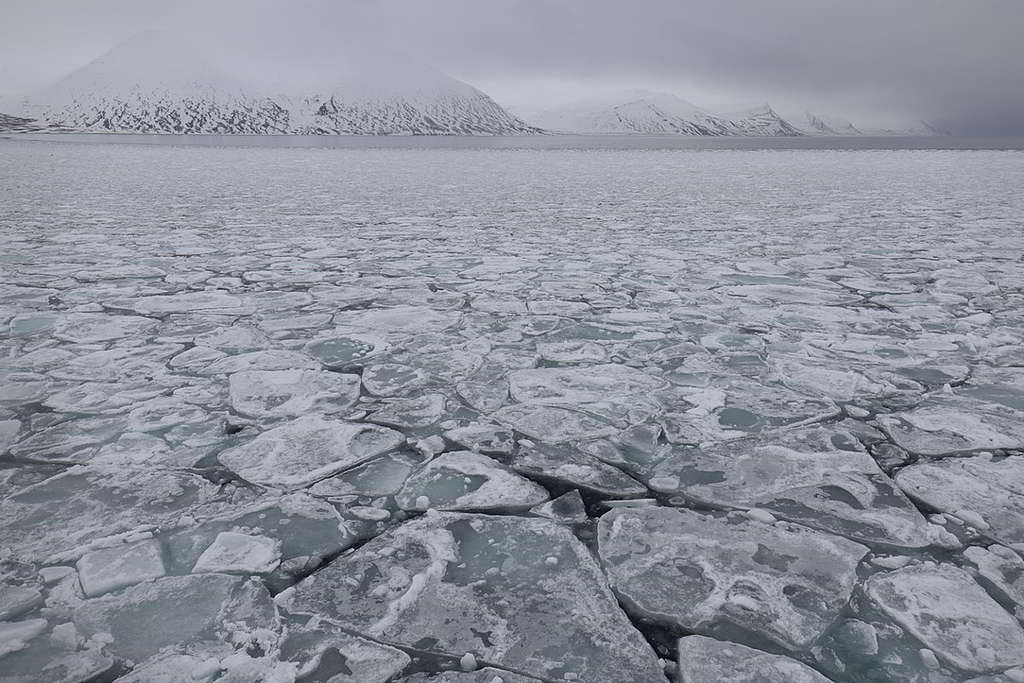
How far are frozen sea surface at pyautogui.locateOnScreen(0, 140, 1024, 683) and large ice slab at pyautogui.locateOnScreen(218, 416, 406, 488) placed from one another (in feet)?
0.03

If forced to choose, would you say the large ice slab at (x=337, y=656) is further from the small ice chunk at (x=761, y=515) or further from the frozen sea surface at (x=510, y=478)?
the small ice chunk at (x=761, y=515)

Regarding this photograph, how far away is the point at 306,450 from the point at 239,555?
556mm

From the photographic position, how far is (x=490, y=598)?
1.41 m

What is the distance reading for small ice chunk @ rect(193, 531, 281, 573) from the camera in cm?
149

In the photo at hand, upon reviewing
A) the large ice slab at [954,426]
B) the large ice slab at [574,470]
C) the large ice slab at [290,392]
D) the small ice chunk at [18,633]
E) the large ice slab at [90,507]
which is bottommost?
the large ice slab at [90,507]

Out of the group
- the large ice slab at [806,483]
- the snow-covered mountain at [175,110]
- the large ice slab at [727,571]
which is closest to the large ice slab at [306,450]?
the large ice slab at [727,571]

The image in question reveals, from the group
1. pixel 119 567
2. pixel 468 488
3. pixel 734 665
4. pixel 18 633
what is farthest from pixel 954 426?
pixel 18 633

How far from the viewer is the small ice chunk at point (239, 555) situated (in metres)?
1.49

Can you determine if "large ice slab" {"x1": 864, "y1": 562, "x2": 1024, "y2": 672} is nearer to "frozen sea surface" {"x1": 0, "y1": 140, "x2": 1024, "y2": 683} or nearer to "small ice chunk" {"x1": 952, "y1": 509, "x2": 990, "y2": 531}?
"frozen sea surface" {"x1": 0, "y1": 140, "x2": 1024, "y2": 683}

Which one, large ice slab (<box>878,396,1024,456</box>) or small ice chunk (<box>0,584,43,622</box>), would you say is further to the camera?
large ice slab (<box>878,396,1024,456</box>)

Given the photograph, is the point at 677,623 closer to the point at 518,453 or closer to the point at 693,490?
the point at 693,490

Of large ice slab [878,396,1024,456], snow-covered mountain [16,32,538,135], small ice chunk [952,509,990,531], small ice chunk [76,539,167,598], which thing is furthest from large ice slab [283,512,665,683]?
snow-covered mountain [16,32,538,135]

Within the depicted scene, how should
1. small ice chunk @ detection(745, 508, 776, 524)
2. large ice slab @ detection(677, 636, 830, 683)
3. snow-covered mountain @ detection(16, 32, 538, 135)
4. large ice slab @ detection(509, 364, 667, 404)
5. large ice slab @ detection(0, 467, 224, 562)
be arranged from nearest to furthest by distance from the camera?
large ice slab @ detection(677, 636, 830, 683), large ice slab @ detection(0, 467, 224, 562), small ice chunk @ detection(745, 508, 776, 524), large ice slab @ detection(509, 364, 667, 404), snow-covered mountain @ detection(16, 32, 538, 135)

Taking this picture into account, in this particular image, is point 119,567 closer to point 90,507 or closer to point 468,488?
point 90,507
